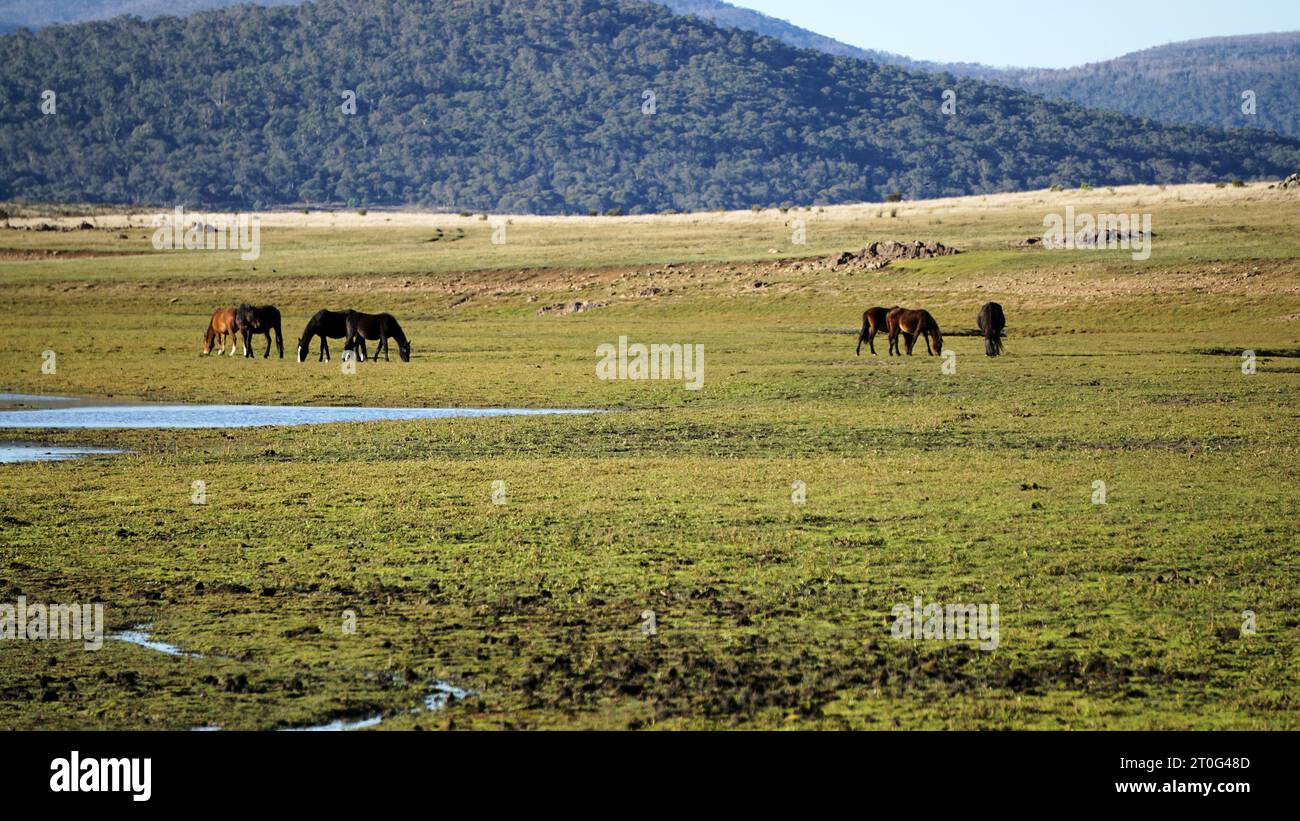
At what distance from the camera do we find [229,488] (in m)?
19.2

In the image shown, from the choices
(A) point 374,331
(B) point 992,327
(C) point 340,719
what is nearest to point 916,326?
(B) point 992,327

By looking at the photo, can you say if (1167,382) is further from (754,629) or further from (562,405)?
(754,629)

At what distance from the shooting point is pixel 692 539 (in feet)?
51.6

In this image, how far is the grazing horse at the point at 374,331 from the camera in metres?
38.4

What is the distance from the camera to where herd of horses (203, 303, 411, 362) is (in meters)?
38.5

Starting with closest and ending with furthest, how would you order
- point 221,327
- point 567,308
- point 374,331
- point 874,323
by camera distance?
point 874,323, point 374,331, point 221,327, point 567,308

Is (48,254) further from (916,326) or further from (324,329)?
(916,326)

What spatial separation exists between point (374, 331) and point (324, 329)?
1.26 meters

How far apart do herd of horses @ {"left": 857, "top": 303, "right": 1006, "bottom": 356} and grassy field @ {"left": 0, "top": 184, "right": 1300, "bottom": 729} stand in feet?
3.05

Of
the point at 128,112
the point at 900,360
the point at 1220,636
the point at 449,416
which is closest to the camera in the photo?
the point at 1220,636

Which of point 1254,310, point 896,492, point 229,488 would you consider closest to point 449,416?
point 229,488

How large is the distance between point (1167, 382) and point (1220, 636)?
2011 cm

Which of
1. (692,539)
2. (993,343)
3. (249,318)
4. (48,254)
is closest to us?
(692,539)

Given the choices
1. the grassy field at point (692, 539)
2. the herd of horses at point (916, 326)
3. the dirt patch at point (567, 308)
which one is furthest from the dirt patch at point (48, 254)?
the herd of horses at point (916, 326)
